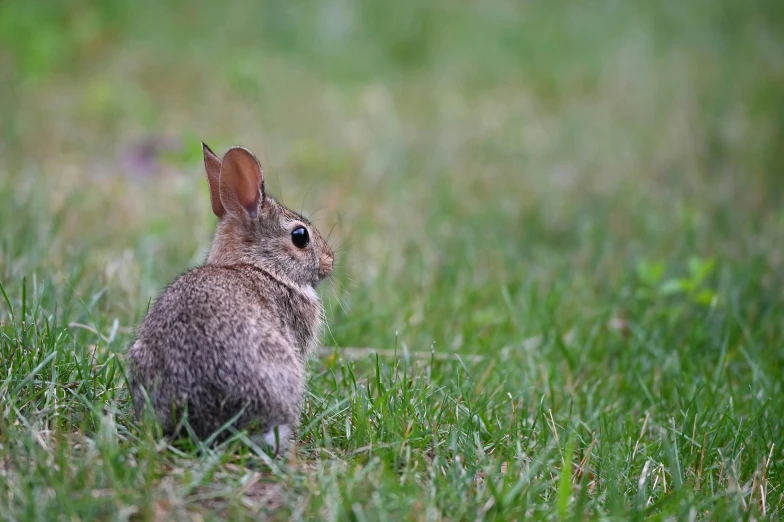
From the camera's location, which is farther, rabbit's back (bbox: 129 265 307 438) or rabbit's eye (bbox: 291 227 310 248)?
rabbit's eye (bbox: 291 227 310 248)

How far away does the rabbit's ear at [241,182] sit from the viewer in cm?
382

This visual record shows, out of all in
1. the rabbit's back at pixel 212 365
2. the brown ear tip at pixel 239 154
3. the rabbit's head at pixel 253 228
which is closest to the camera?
the rabbit's back at pixel 212 365

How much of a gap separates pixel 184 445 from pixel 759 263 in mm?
4518

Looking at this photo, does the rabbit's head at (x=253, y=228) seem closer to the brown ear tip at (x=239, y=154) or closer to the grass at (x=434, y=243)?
the brown ear tip at (x=239, y=154)

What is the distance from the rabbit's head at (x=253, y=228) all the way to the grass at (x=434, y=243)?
485 mm

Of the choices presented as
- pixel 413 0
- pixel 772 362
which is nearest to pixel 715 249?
Answer: pixel 772 362

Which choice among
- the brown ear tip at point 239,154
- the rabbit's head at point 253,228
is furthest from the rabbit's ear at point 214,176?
the brown ear tip at point 239,154

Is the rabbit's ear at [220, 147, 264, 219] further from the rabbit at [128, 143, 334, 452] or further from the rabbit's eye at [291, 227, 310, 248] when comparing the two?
the rabbit's eye at [291, 227, 310, 248]

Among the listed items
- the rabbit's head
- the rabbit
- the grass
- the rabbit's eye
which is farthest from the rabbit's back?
the rabbit's eye

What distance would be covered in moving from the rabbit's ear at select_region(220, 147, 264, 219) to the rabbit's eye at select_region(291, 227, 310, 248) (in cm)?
20

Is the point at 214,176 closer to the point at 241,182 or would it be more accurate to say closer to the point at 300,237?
the point at 241,182

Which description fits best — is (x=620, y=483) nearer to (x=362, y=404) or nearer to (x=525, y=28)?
(x=362, y=404)

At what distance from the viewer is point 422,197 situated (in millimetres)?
7668

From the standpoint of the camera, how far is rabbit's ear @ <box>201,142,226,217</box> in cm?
395
